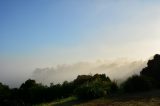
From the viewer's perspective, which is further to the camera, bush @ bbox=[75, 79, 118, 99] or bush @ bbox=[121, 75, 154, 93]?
bush @ bbox=[121, 75, 154, 93]

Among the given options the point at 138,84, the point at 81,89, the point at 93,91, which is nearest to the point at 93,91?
the point at 93,91

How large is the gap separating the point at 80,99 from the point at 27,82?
9.44m

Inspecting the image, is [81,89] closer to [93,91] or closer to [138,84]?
[93,91]

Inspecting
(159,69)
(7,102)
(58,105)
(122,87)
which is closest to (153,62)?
(159,69)

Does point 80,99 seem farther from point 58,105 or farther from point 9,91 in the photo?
point 9,91

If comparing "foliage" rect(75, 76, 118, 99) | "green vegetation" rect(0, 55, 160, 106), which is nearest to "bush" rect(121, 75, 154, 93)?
"green vegetation" rect(0, 55, 160, 106)

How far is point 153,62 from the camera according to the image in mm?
25172

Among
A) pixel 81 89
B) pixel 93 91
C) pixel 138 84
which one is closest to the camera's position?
pixel 93 91

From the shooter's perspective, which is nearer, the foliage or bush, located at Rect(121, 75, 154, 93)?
the foliage

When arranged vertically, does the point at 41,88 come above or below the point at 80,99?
above

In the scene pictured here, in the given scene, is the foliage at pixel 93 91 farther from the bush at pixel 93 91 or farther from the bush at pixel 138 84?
the bush at pixel 138 84

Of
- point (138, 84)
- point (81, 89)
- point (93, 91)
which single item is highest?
point (81, 89)

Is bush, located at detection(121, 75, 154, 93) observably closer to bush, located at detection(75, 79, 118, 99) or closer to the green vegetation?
the green vegetation

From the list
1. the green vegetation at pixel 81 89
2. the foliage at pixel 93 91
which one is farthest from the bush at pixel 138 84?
the foliage at pixel 93 91
